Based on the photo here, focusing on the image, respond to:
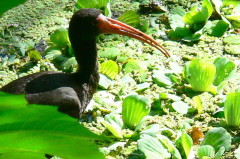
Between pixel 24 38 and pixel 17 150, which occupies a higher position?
pixel 17 150

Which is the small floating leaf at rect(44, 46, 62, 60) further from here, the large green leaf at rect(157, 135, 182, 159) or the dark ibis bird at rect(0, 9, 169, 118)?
the large green leaf at rect(157, 135, 182, 159)

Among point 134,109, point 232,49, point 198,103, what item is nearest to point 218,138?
point 198,103

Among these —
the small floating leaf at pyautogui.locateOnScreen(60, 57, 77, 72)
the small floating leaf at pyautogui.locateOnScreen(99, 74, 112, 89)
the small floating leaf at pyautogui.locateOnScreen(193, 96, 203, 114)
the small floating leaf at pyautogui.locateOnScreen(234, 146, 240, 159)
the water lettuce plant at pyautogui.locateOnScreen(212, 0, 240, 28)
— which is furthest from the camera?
the water lettuce plant at pyautogui.locateOnScreen(212, 0, 240, 28)

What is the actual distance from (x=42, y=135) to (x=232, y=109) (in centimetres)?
268

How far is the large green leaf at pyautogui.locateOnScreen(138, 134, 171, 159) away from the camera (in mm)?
2811

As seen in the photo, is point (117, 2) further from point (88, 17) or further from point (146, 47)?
point (88, 17)

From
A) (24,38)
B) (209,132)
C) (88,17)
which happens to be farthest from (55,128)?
(24,38)

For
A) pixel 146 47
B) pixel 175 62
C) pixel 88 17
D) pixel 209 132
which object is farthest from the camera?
pixel 146 47

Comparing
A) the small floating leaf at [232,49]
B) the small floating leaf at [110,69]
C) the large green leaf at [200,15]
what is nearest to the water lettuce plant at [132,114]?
the small floating leaf at [110,69]

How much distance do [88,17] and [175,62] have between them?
0.99 metres

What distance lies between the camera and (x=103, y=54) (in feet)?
13.0

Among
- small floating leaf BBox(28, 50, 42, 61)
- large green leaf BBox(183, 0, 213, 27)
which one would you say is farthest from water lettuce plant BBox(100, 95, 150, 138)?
large green leaf BBox(183, 0, 213, 27)

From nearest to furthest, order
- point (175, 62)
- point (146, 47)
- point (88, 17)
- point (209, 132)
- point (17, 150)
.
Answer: point (17, 150), point (209, 132), point (88, 17), point (175, 62), point (146, 47)

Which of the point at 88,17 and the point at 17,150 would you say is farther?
the point at 88,17
